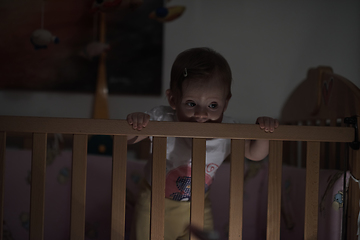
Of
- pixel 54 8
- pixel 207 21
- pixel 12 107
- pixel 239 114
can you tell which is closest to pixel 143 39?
pixel 207 21

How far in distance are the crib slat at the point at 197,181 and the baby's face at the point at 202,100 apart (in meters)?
0.15

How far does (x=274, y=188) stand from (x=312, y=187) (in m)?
0.10

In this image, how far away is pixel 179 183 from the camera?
Result: 106cm

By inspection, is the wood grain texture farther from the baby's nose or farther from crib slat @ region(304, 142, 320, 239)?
crib slat @ region(304, 142, 320, 239)

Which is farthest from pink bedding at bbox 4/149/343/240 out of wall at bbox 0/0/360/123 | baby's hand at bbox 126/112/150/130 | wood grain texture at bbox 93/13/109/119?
baby's hand at bbox 126/112/150/130

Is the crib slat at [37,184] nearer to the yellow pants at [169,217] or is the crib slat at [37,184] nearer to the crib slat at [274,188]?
the yellow pants at [169,217]

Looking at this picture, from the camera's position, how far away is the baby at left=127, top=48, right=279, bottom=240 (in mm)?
970

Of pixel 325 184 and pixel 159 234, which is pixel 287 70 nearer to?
pixel 325 184

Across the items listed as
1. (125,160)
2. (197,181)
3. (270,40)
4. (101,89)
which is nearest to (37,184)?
(125,160)

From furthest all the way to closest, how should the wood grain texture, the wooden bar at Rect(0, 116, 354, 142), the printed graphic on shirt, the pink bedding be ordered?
the wood grain texture, the pink bedding, the printed graphic on shirt, the wooden bar at Rect(0, 116, 354, 142)

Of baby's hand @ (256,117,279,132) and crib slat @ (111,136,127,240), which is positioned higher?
baby's hand @ (256,117,279,132)

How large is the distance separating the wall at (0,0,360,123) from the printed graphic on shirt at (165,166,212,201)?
0.78 m

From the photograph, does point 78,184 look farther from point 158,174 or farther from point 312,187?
point 312,187

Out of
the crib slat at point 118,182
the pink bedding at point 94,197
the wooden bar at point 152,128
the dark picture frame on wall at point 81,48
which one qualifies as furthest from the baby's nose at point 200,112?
the dark picture frame on wall at point 81,48
